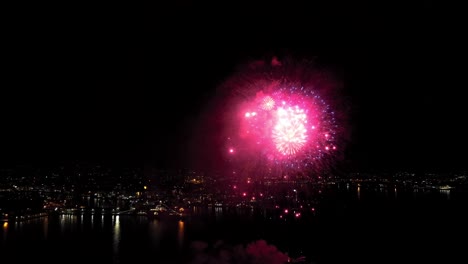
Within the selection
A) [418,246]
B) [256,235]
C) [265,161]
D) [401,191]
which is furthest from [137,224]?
[401,191]

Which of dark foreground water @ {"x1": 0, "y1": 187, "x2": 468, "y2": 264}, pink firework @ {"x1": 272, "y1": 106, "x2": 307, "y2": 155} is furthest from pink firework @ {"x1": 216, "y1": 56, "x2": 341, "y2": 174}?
dark foreground water @ {"x1": 0, "y1": 187, "x2": 468, "y2": 264}

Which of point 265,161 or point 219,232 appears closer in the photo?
point 265,161

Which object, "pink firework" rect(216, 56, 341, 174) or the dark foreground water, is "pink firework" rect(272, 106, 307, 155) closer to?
"pink firework" rect(216, 56, 341, 174)

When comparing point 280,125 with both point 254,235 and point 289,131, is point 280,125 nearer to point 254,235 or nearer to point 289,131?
point 289,131

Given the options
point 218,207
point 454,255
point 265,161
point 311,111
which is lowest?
point 454,255

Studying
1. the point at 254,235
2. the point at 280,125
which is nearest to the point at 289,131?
the point at 280,125

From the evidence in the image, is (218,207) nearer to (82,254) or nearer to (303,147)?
(82,254)

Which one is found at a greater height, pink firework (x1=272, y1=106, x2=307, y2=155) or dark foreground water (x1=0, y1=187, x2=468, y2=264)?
pink firework (x1=272, y1=106, x2=307, y2=155)

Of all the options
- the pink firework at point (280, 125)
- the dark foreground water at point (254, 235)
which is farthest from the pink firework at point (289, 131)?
the dark foreground water at point (254, 235)
